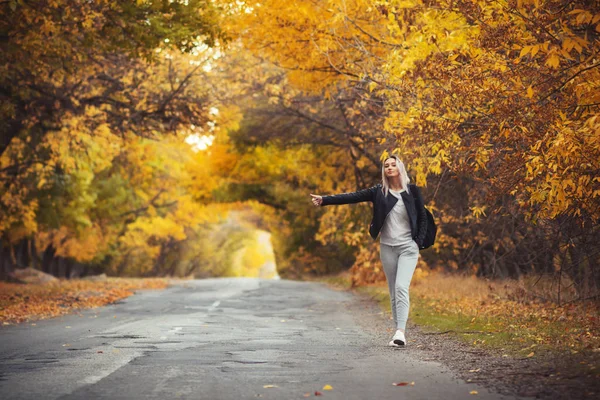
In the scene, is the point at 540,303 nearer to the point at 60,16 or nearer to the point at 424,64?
the point at 424,64

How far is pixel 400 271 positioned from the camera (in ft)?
32.6

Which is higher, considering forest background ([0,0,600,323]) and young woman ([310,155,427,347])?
forest background ([0,0,600,323])

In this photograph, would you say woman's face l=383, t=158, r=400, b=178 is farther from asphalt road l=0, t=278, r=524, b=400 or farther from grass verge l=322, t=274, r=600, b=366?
grass verge l=322, t=274, r=600, b=366

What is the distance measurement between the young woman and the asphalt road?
0.64 meters

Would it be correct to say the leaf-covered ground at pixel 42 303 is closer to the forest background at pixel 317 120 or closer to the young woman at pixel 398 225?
the forest background at pixel 317 120

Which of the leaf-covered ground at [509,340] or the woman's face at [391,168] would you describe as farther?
the woman's face at [391,168]

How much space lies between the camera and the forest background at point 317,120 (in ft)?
31.0

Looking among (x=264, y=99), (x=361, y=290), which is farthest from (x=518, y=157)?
(x=264, y=99)

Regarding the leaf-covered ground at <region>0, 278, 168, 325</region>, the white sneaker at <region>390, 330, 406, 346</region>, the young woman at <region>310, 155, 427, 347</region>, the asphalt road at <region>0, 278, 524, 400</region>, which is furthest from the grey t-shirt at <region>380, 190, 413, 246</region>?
the leaf-covered ground at <region>0, 278, 168, 325</region>

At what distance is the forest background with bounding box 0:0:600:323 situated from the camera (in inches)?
372

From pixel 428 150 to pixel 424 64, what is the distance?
5.01 feet

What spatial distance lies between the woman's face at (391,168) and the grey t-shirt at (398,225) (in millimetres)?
244

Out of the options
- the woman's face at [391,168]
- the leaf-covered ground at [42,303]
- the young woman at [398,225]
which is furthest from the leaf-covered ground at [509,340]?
the leaf-covered ground at [42,303]

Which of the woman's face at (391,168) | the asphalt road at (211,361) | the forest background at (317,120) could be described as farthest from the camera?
the woman's face at (391,168)
